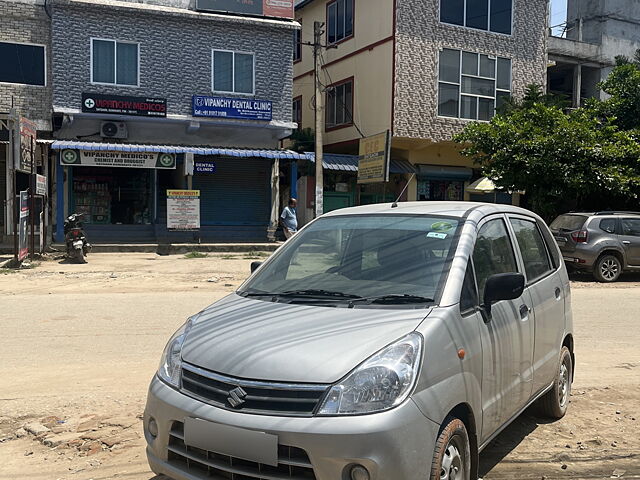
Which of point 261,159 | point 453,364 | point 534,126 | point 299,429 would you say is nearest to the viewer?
point 299,429

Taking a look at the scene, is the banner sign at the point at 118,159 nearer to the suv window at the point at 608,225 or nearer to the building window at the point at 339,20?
the building window at the point at 339,20

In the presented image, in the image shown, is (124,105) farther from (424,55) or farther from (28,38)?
(424,55)

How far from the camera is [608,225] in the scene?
14.4m

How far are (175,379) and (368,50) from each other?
75.2ft

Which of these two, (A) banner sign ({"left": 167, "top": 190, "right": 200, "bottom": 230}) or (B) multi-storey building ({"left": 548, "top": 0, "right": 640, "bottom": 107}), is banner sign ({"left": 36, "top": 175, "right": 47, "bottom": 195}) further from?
(B) multi-storey building ({"left": 548, "top": 0, "right": 640, "bottom": 107})

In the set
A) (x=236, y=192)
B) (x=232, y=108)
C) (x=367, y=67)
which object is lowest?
(x=236, y=192)

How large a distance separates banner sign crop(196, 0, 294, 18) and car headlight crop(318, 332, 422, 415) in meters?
20.5

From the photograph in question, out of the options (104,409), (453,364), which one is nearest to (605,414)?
(453,364)

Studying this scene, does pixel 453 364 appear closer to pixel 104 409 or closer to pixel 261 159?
pixel 104 409

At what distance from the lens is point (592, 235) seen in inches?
559

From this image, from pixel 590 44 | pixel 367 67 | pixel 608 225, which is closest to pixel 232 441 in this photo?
pixel 608 225

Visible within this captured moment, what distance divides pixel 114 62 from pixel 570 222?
15.0 meters

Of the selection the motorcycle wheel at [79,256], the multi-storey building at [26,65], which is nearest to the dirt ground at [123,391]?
the motorcycle wheel at [79,256]

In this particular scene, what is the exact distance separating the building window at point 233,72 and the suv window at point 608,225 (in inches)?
497
